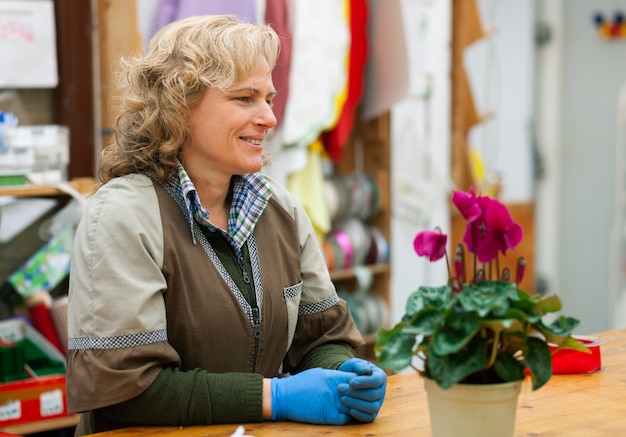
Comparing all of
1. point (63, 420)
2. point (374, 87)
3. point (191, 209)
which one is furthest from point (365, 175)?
point (191, 209)

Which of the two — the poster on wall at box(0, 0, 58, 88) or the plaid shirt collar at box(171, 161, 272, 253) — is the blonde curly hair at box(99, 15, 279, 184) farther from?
the poster on wall at box(0, 0, 58, 88)

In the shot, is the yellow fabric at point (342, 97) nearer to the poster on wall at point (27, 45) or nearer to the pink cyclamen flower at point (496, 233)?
the poster on wall at point (27, 45)

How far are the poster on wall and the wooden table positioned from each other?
1.84 meters

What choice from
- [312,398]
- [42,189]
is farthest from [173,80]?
[42,189]

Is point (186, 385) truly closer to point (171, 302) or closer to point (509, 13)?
point (171, 302)

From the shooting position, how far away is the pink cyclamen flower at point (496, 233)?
3.91 feet

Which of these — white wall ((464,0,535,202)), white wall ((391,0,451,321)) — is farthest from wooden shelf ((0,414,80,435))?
white wall ((464,0,535,202))

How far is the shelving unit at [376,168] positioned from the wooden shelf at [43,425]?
1.41 meters

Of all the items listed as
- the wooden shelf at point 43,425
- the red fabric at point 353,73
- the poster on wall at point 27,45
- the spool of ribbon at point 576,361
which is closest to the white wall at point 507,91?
the red fabric at point 353,73

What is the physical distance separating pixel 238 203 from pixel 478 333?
0.74 m

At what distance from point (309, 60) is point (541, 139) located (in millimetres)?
2455

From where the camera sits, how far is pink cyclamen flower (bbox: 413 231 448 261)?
1226 millimetres

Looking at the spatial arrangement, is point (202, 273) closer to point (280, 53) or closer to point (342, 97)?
point (280, 53)

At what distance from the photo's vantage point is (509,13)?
525 centimetres
